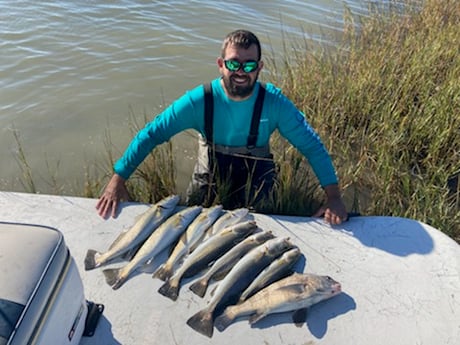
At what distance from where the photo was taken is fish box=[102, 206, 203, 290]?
109 inches

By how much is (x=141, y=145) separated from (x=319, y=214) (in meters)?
1.62

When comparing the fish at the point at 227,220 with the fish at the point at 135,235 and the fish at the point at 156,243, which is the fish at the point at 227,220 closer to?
the fish at the point at 156,243

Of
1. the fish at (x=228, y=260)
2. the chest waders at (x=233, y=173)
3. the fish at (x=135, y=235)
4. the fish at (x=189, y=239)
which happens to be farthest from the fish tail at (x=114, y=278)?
the chest waders at (x=233, y=173)

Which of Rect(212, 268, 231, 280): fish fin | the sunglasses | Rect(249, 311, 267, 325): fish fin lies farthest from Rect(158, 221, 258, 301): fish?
the sunglasses

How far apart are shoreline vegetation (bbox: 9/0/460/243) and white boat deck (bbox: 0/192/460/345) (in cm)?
87

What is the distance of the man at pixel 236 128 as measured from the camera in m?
3.65

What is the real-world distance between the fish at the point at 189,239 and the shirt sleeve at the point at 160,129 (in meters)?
0.88

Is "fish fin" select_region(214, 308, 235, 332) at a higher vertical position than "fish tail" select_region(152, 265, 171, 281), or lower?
lower

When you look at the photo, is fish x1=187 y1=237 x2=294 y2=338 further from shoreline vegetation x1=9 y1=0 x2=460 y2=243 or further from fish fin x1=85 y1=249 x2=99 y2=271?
shoreline vegetation x1=9 y1=0 x2=460 y2=243

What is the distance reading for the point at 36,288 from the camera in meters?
1.61

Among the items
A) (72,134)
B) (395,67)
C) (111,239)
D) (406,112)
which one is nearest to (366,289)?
(111,239)

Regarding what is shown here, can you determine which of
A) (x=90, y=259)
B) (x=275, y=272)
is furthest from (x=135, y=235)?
(x=275, y=272)

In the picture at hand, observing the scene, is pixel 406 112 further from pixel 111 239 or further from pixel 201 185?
pixel 111 239

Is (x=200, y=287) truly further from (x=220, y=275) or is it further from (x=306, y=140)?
(x=306, y=140)
